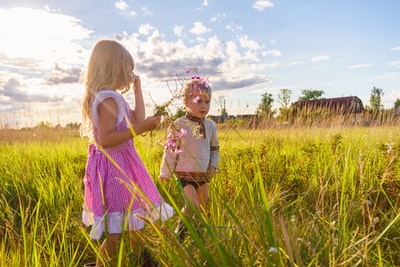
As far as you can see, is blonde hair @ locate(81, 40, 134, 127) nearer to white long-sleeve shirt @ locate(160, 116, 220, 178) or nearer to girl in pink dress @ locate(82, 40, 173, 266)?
girl in pink dress @ locate(82, 40, 173, 266)

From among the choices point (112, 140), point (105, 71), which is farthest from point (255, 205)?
point (105, 71)

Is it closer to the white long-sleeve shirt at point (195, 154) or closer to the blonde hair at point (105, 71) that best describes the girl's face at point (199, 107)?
the white long-sleeve shirt at point (195, 154)

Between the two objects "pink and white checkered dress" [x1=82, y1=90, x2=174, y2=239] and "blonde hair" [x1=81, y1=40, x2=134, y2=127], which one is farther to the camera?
"blonde hair" [x1=81, y1=40, x2=134, y2=127]

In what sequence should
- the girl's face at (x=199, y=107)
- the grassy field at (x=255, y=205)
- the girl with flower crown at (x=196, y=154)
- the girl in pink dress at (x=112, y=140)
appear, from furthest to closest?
the girl's face at (x=199, y=107) < the girl with flower crown at (x=196, y=154) < the girl in pink dress at (x=112, y=140) < the grassy field at (x=255, y=205)

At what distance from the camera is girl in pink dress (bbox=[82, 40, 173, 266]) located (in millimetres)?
2289

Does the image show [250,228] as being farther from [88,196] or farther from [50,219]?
[50,219]

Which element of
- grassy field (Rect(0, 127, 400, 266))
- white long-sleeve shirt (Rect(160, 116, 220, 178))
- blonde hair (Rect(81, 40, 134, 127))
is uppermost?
blonde hair (Rect(81, 40, 134, 127))

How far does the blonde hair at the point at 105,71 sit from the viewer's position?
8.10 ft

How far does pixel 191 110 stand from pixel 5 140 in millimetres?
8375

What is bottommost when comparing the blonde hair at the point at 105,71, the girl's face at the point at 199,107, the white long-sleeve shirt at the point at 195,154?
the white long-sleeve shirt at the point at 195,154

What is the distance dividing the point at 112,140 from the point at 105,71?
19.4 inches

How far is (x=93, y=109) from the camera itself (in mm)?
2354

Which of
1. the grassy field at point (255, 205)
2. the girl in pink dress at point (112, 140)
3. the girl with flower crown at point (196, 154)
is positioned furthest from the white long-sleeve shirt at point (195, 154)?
the girl in pink dress at point (112, 140)

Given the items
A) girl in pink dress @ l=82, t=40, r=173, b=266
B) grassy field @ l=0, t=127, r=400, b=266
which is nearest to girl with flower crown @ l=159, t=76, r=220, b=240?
grassy field @ l=0, t=127, r=400, b=266
